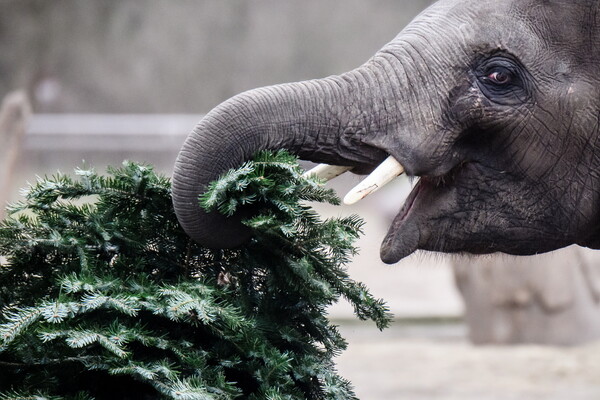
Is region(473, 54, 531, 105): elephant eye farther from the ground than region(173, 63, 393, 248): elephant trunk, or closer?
farther from the ground

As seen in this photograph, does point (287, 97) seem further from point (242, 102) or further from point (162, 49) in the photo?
point (162, 49)

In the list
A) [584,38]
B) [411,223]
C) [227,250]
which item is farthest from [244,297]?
[584,38]

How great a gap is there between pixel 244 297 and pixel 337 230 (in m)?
0.30

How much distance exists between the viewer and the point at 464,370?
7512 millimetres

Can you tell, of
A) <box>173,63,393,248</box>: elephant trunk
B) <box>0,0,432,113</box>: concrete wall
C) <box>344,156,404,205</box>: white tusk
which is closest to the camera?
<box>173,63,393,248</box>: elephant trunk

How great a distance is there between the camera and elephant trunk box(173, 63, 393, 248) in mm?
2352

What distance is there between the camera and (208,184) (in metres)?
2.38

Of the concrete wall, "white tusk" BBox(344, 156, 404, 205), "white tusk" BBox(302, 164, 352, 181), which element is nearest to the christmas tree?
"white tusk" BBox(344, 156, 404, 205)

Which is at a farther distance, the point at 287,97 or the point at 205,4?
the point at 205,4

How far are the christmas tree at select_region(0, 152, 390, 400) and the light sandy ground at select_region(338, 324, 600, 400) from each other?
14.5 feet

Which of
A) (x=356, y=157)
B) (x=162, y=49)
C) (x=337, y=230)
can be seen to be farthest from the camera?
(x=162, y=49)

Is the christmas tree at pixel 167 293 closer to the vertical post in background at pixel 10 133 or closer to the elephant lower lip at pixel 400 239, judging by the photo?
the elephant lower lip at pixel 400 239

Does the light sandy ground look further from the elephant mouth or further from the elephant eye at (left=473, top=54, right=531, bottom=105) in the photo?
the elephant eye at (left=473, top=54, right=531, bottom=105)

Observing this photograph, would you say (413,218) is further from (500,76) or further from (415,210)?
(500,76)
